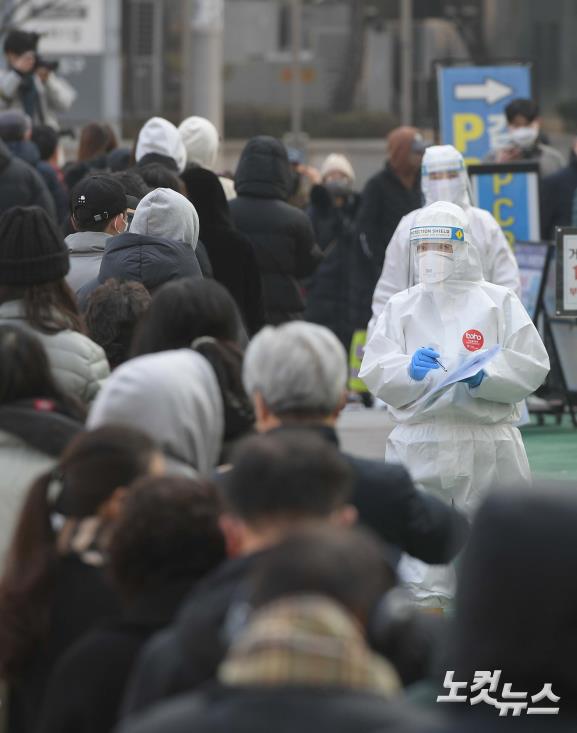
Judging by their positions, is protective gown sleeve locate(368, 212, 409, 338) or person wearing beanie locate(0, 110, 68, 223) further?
person wearing beanie locate(0, 110, 68, 223)

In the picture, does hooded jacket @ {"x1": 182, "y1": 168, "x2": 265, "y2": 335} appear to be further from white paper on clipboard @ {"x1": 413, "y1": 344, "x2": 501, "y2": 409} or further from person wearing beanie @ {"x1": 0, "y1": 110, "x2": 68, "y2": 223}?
person wearing beanie @ {"x1": 0, "y1": 110, "x2": 68, "y2": 223}

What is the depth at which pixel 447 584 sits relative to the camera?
7242mm

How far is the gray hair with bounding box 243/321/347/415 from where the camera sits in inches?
176

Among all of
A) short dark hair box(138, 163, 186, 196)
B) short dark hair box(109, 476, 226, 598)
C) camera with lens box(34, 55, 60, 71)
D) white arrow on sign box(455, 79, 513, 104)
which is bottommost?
short dark hair box(109, 476, 226, 598)

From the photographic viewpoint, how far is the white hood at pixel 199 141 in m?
10.4

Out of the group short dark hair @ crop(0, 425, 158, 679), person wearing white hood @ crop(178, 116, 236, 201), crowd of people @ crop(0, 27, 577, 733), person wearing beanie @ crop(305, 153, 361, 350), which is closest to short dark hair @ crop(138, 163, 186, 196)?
crowd of people @ crop(0, 27, 577, 733)

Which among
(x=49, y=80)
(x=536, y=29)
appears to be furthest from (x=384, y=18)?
(x=49, y=80)

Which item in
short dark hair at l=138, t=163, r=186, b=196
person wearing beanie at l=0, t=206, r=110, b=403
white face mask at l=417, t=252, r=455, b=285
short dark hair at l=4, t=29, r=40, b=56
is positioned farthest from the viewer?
short dark hair at l=4, t=29, r=40, b=56

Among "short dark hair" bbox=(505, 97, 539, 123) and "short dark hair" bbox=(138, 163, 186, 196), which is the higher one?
"short dark hair" bbox=(505, 97, 539, 123)

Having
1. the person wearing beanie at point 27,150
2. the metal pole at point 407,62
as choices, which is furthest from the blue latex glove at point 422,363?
the metal pole at point 407,62

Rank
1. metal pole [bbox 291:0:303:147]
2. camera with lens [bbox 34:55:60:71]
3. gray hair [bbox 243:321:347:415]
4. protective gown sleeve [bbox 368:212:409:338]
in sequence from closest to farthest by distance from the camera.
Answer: gray hair [bbox 243:321:347:415]
protective gown sleeve [bbox 368:212:409:338]
camera with lens [bbox 34:55:60:71]
metal pole [bbox 291:0:303:147]

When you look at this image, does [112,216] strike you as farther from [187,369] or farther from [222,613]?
[222,613]

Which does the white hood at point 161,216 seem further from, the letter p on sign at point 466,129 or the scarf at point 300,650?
the letter p on sign at point 466,129

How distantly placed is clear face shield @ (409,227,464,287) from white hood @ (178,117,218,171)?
3046mm
